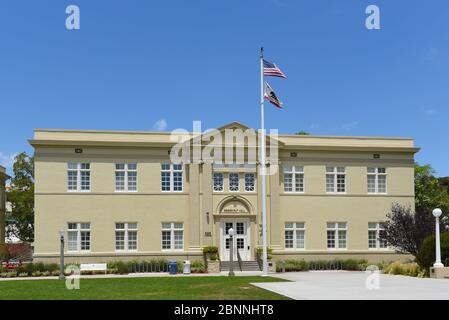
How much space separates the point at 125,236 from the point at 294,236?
441 inches

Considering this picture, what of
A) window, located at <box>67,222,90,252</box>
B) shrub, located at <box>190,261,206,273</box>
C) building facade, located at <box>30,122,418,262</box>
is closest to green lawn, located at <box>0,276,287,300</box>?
shrub, located at <box>190,261,206,273</box>

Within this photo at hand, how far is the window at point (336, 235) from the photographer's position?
41.5 meters

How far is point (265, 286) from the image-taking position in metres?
22.7

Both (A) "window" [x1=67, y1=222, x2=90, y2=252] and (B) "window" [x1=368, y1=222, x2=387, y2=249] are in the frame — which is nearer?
(A) "window" [x1=67, y1=222, x2=90, y2=252]

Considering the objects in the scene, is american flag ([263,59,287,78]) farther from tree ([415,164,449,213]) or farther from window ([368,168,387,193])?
tree ([415,164,449,213])

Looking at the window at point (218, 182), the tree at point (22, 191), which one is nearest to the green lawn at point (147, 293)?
the window at point (218, 182)

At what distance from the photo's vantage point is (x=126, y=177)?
130ft

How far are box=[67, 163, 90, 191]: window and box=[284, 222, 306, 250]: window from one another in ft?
44.2

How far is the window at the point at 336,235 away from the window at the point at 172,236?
10.0 m

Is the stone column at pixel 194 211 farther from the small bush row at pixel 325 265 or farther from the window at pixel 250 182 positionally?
the small bush row at pixel 325 265

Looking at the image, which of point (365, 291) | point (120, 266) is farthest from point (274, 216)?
point (365, 291)

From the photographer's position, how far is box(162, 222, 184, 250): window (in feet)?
131
